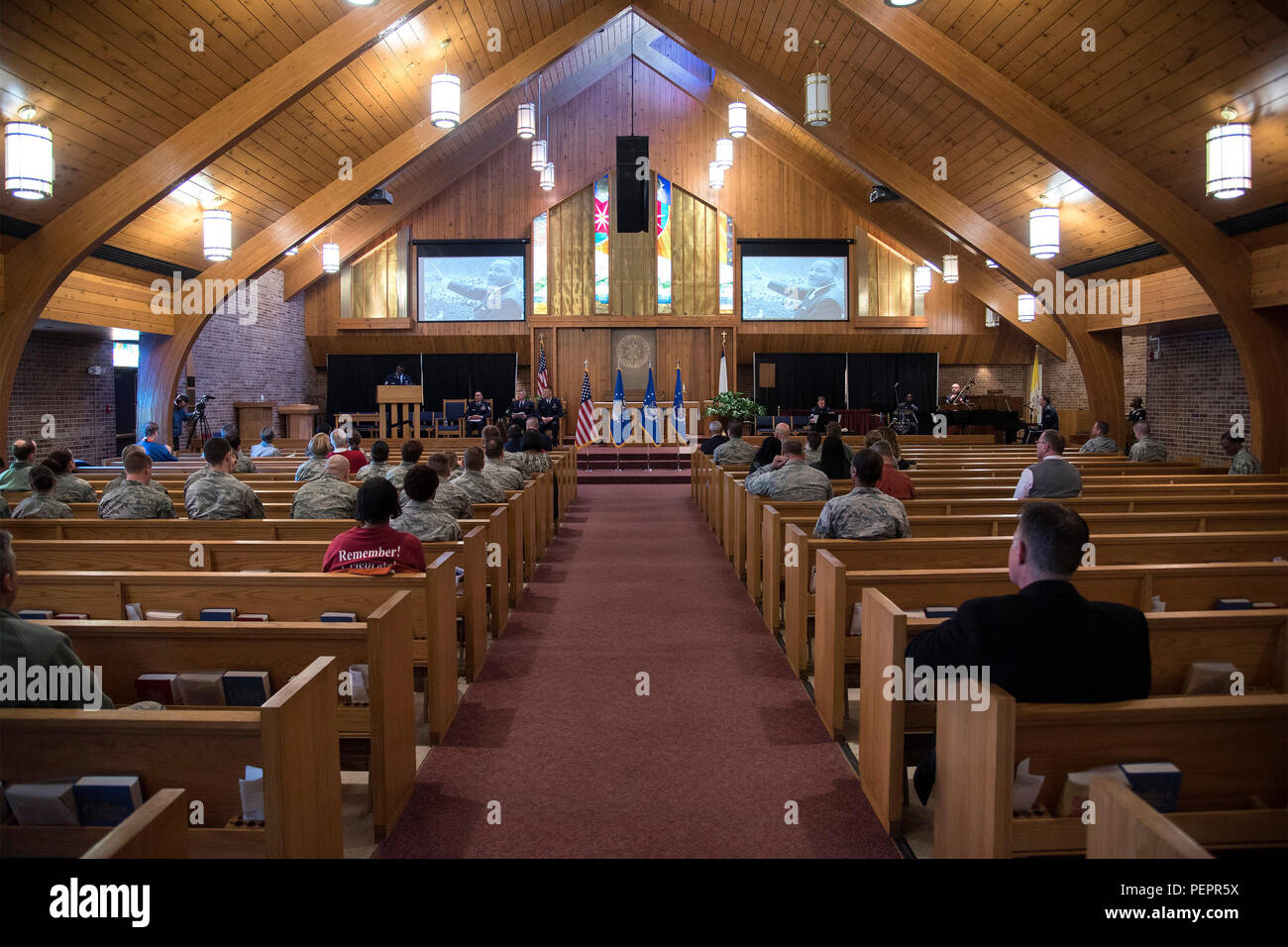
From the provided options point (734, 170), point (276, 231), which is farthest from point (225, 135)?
point (734, 170)

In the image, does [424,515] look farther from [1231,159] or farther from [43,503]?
[1231,159]

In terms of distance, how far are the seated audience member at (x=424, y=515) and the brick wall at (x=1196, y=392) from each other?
9814 mm

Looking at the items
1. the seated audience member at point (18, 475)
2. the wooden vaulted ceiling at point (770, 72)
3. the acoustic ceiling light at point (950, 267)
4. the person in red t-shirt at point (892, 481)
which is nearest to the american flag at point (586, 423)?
the wooden vaulted ceiling at point (770, 72)

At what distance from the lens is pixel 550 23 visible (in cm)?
1062

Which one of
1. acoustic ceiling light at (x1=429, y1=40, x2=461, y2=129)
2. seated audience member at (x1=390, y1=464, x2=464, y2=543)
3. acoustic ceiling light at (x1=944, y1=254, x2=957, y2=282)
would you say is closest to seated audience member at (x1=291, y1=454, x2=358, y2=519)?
seated audience member at (x1=390, y1=464, x2=464, y2=543)

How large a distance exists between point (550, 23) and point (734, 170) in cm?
593

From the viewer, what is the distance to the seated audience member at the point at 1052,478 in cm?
532

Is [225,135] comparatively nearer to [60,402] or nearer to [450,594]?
[60,402]

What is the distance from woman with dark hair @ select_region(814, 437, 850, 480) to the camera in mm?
6332

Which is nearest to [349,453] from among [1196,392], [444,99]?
[444,99]

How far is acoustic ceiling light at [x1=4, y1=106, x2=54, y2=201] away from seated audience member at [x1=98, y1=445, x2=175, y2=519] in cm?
245

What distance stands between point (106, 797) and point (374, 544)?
1.55 metres

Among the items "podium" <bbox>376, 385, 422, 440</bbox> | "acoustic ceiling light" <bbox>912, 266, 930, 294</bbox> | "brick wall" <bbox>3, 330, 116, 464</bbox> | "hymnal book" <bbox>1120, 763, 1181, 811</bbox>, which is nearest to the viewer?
"hymnal book" <bbox>1120, 763, 1181, 811</bbox>

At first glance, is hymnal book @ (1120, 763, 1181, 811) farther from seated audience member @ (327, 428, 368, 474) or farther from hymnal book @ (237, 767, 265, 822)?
seated audience member @ (327, 428, 368, 474)
